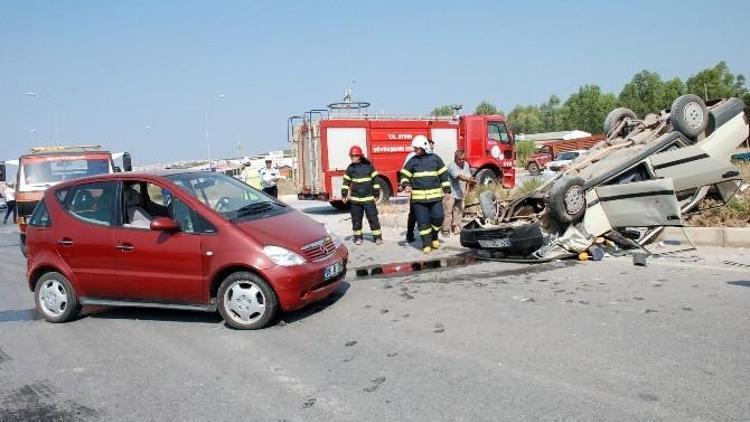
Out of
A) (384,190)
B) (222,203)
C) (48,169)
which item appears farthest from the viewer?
(384,190)

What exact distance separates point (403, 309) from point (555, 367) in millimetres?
2056

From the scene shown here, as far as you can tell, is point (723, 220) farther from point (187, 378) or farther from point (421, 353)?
point (187, 378)

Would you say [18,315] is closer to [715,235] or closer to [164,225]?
[164,225]

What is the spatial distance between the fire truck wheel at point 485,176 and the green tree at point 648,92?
55.7 m

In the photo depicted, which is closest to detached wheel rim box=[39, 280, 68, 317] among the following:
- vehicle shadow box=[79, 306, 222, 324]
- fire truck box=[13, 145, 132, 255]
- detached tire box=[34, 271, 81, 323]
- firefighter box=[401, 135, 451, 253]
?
detached tire box=[34, 271, 81, 323]

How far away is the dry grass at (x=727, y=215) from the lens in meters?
8.48

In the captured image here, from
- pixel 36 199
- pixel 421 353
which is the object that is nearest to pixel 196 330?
pixel 421 353

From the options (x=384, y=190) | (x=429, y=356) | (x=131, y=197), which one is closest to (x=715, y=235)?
(x=429, y=356)

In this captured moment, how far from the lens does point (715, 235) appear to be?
8.09m

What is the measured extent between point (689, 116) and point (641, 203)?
1.98 meters

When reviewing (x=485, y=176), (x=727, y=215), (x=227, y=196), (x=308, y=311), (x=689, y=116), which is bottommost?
(x=308, y=311)

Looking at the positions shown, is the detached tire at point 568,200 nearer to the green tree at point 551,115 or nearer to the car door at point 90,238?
the car door at point 90,238

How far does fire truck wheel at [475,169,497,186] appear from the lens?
17.8m

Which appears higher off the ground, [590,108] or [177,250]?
[590,108]
